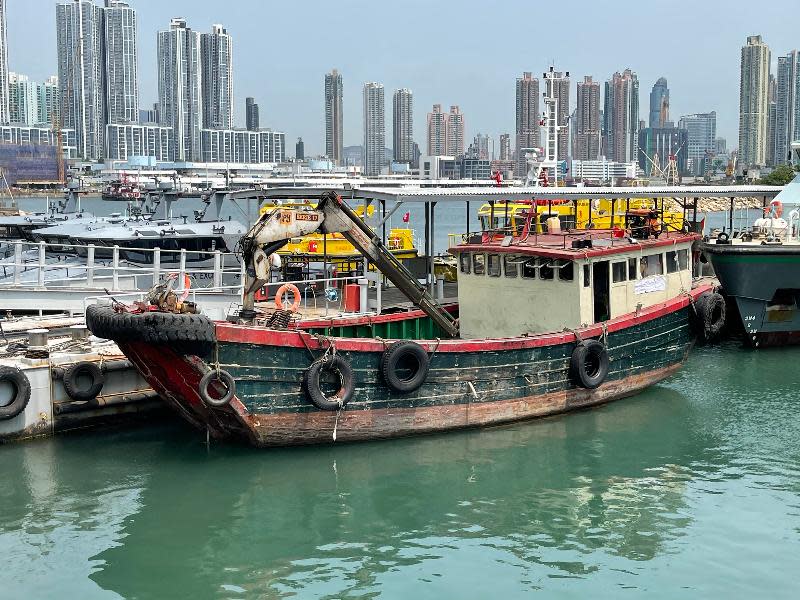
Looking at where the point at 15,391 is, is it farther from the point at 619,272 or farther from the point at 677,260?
the point at 677,260

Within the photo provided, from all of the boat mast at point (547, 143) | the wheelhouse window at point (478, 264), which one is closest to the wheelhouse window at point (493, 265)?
the wheelhouse window at point (478, 264)

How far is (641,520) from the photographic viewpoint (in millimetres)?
12844

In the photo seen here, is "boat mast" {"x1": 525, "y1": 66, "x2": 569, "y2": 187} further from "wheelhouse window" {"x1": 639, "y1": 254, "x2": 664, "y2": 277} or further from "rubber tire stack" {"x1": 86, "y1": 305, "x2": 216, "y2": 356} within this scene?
"rubber tire stack" {"x1": 86, "y1": 305, "x2": 216, "y2": 356}

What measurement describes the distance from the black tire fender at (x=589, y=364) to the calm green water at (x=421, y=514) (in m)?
0.76

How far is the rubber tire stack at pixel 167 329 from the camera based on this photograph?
13.4 meters

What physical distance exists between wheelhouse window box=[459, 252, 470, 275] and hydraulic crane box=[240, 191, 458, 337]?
0.85 m

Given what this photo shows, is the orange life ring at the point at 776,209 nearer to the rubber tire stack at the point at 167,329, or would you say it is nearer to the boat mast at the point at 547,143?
the boat mast at the point at 547,143

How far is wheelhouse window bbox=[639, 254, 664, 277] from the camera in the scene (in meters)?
18.6

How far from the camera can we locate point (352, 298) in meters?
18.8

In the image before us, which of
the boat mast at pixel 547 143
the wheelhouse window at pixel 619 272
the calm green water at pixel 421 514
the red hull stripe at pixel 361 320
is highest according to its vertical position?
the boat mast at pixel 547 143

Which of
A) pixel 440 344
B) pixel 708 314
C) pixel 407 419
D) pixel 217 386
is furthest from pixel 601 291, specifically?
pixel 217 386

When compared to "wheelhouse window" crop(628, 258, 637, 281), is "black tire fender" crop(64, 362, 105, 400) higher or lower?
lower

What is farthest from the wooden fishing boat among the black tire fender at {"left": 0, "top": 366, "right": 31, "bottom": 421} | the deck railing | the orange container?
the deck railing

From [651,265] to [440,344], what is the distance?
563 centimetres
